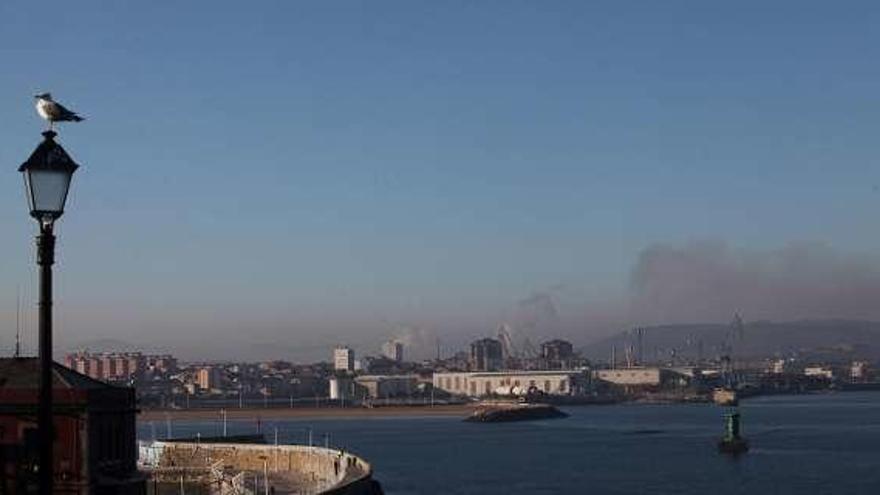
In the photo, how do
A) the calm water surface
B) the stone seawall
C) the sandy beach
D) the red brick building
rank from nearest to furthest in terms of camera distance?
the red brick building
the stone seawall
the calm water surface
the sandy beach

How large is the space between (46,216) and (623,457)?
68.7 m

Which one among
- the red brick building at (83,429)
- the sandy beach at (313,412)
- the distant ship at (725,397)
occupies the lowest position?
the sandy beach at (313,412)

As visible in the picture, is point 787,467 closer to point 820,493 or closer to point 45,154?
point 820,493

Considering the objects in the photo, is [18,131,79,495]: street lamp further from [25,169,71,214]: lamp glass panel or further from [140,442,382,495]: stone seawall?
[140,442,382,495]: stone seawall

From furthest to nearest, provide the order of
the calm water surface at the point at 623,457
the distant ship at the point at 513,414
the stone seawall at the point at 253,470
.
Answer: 1. the distant ship at the point at 513,414
2. the calm water surface at the point at 623,457
3. the stone seawall at the point at 253,470

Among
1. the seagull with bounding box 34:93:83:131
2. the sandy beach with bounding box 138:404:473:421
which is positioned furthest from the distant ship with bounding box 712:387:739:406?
the seagull with bounding box 34:93:83:131

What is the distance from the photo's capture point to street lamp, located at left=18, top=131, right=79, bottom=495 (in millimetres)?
6418

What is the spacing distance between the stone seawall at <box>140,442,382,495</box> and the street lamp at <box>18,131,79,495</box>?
28228mm

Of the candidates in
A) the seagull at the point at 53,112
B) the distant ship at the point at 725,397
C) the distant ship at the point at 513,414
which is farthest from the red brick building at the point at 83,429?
the distant ship at the point at 725,397

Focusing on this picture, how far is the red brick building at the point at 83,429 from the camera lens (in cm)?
1972

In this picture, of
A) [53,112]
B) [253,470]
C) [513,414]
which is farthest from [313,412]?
[53,112]

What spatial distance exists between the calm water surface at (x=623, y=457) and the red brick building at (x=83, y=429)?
108 ft

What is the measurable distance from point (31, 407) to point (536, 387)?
173 meters

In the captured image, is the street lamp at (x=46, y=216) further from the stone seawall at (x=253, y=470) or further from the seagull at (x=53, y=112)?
the stone seawall at (x=253, y=470)
